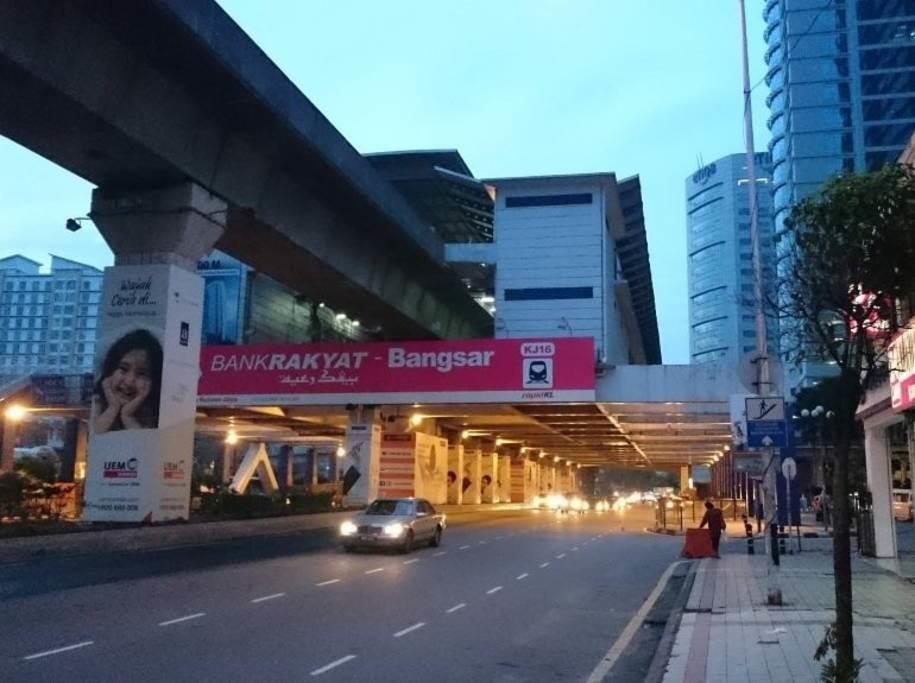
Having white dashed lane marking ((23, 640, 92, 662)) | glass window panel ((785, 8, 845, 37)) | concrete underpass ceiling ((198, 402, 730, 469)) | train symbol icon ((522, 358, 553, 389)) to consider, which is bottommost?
white dashed lane marking ((23, 640, 92, 662))

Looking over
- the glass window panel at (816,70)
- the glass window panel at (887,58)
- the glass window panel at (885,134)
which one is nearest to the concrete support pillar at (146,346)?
the glass window panel at (885,134)

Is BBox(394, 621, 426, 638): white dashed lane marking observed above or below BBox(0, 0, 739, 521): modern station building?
below

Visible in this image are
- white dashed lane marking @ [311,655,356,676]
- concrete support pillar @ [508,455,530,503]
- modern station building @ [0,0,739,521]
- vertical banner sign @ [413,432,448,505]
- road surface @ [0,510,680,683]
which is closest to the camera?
white dashed lane marking @ [311,655,356,676]

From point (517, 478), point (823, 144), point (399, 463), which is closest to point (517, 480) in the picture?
point (517, 478)

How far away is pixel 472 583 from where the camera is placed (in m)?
18.5

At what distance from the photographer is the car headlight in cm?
2502

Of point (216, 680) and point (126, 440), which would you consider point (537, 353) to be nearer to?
point (126, 440)

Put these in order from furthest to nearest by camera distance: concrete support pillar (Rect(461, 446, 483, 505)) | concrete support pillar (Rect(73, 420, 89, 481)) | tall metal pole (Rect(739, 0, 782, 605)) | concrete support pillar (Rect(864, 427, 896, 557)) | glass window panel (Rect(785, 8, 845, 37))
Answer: glass window panel (Rect(785, 8, 845, 37))
concrete support pillar (Rect(461, 446, 483, 505))
concrete support pillar (Rect(73, 420, 89, 481))
concrete support pillar (Rect(864, 427, 896, 557))
tall metal pole (Rect(739, 0, 782, 605))

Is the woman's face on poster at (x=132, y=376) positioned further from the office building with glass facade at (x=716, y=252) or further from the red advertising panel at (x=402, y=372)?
the office building with glass facade at (x=716, y=252)

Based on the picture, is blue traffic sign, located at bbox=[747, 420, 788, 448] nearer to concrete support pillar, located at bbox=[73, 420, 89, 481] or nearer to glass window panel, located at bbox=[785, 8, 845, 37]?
concrete support pillar, located at bbox=[73, 420, 89, 481]

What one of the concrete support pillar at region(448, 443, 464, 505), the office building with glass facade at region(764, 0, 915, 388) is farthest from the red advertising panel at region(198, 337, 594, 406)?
the office building with glass facade at region(764, 0, 915, 388)

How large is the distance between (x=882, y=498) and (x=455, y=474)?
40.5 meters

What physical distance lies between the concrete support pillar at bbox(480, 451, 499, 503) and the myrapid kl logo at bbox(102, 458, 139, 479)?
4956 cm

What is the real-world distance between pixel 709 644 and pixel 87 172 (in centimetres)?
1877
